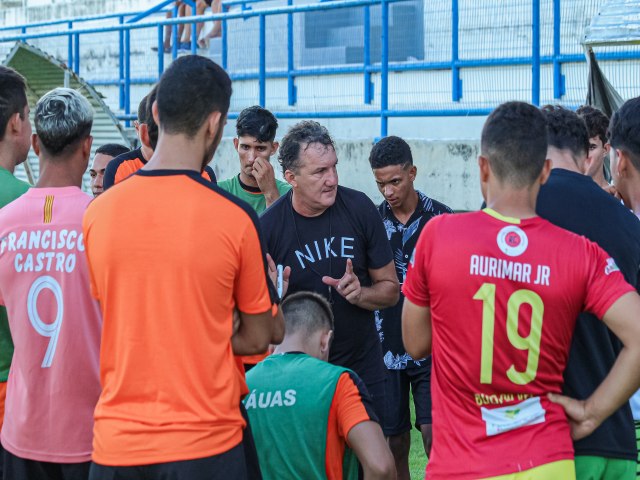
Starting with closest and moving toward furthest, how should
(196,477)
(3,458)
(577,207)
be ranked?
(196,477)
(577,207)
(3,458)

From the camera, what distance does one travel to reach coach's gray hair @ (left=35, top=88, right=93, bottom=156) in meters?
3.58

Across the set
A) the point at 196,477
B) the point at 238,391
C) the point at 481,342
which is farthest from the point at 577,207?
the point at 196,477

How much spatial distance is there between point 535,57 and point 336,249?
5004 mm

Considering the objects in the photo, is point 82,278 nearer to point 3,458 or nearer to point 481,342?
point 3,458

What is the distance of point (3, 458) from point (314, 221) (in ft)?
6.52

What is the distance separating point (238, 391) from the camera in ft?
10.2

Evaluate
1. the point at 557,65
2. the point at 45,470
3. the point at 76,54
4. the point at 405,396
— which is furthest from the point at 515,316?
the point at 76,54

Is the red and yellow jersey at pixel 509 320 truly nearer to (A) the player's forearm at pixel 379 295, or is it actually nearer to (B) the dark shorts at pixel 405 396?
(A) the player's forearm at pixel 379 295

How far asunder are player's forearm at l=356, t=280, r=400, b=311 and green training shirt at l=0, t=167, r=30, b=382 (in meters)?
1.75

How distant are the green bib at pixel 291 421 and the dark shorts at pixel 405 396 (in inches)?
83.4

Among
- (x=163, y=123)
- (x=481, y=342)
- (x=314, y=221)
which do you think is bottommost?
(x=481, y=342)

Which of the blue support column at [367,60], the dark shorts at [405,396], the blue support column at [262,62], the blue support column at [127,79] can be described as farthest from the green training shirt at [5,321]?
the blue support column at [127,79]

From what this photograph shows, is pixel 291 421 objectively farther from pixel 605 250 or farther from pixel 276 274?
pixel 605 250

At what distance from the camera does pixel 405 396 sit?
19.8 ft
